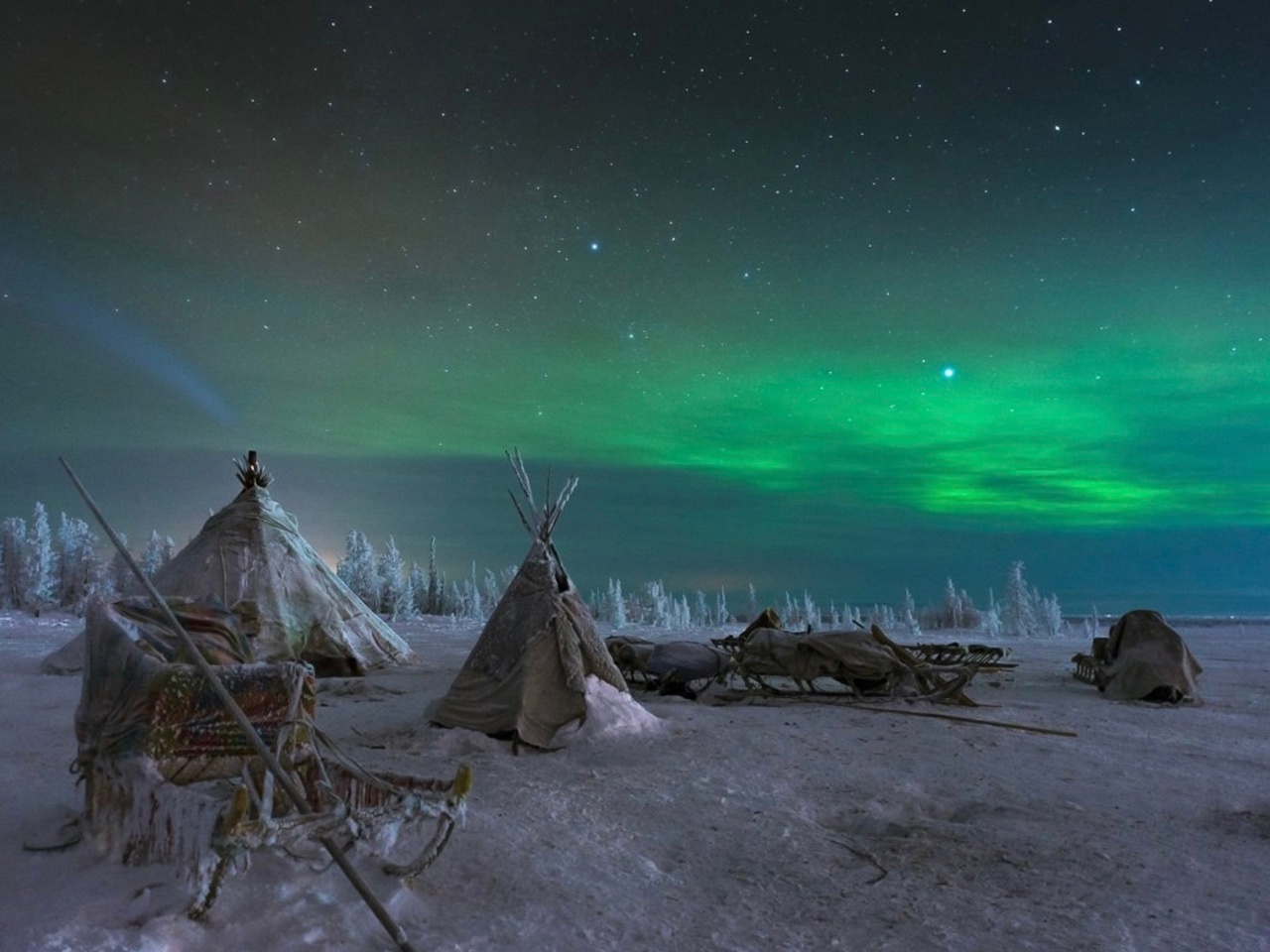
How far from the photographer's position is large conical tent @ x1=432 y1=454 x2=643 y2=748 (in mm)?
8836

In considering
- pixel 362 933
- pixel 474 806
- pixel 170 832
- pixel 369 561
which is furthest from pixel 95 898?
pixel 369 561

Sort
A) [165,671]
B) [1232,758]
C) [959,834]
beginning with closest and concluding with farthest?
1. [165,671]
2. [959,834]
3. [1232,758]

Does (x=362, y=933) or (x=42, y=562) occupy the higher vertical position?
(x=42, y=562)

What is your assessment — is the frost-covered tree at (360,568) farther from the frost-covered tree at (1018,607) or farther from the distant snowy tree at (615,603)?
the frost-covered tree at (1018,607)

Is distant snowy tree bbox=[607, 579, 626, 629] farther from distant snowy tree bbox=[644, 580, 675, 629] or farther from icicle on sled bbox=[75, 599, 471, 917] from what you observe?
icicle on sled bbox=[75, 599, 471, 917]

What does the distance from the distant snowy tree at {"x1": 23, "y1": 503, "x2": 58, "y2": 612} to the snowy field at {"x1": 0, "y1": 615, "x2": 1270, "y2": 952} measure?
39694 mm

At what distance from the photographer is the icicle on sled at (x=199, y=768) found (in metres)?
4.11

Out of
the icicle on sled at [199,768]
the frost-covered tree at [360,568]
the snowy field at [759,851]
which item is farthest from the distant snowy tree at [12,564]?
the icicle on sled at [199,768]

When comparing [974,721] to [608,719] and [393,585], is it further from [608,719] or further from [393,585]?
[393,585]

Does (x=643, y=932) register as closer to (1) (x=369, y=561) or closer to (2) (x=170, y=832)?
(2) (x=170, y=832)

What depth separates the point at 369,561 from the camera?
49.6 meters

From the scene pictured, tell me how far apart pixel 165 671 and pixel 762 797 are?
4.62 meters

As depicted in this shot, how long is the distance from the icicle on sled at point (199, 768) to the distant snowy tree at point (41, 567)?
44.8 meters

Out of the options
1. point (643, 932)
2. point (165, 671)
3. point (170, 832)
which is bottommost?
point (643, 932)
